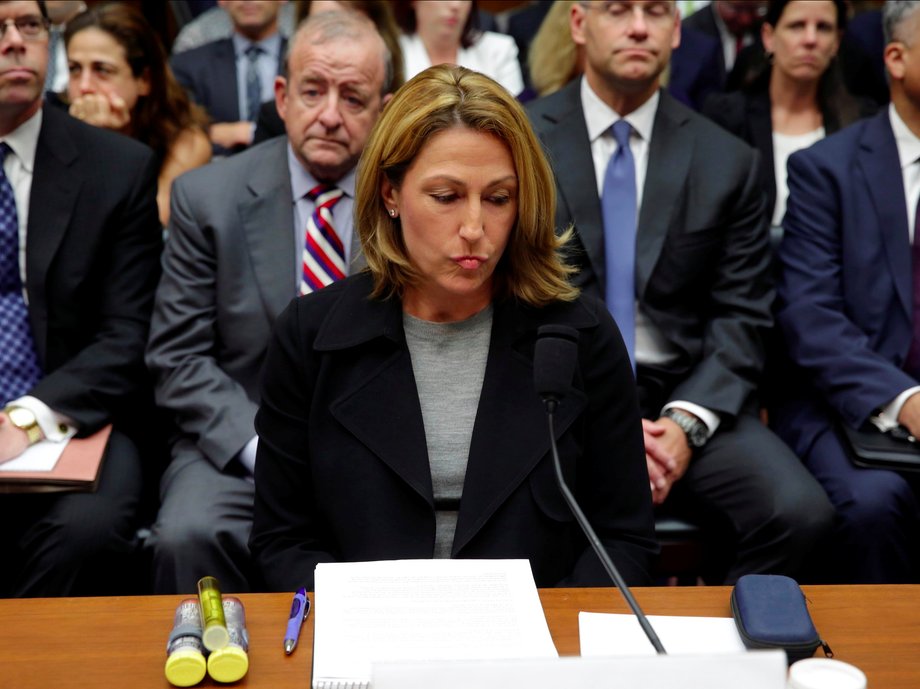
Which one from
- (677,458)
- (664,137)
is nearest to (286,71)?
(664,137)

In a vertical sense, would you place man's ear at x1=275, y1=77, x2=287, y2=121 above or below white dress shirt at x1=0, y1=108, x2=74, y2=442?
above

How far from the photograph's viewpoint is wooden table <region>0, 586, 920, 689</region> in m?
1.36

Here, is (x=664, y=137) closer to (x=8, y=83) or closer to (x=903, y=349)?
(x=903, y=349)

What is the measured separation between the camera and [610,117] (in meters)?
2.93

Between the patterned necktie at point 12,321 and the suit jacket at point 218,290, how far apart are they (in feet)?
0.93

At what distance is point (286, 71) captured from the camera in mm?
2869

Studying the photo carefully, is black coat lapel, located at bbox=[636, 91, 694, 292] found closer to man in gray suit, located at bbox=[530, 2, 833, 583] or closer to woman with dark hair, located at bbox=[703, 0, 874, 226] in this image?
man in gray suit, located at bbox=[530, 2, 833, 583]

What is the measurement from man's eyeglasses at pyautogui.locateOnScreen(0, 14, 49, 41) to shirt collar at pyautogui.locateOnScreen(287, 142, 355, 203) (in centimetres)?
67

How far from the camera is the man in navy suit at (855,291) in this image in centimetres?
264

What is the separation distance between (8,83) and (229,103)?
149 centimetres

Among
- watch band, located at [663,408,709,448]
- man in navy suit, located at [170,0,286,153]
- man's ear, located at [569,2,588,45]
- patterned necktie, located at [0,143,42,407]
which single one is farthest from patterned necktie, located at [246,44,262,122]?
watch band, located at [663,408,709,448]

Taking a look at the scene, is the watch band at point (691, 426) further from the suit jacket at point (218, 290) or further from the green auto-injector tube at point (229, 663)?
the green auto-injector tube at point (229, 663)

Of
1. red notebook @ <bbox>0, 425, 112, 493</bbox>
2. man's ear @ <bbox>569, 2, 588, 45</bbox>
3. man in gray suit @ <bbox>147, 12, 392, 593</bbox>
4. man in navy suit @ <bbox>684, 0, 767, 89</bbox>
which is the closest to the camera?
red notebook @ <bbox>0, 425, 112, 493</bbox>

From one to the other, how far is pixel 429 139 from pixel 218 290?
0.99 m
